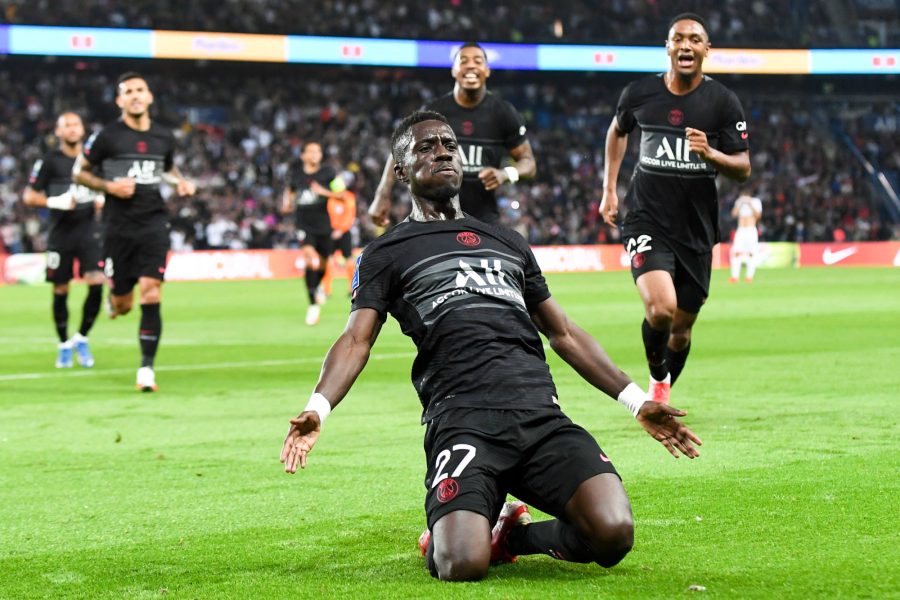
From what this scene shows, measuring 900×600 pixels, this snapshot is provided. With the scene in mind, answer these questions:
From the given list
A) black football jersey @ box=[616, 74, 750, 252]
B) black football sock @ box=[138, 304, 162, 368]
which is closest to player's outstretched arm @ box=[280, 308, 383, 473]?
black football jersey @ box=[616, 74, 750, 252]

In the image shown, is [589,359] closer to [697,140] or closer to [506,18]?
[697,140]

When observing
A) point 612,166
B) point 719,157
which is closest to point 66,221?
point 612,166

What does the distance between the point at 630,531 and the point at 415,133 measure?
1.80m

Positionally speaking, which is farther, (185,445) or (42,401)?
(42,401)

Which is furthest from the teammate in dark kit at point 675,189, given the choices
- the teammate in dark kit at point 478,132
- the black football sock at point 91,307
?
the black football sock at point 91,307


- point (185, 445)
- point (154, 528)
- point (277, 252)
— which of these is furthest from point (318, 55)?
point (154, 528)

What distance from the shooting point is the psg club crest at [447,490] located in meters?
4.79

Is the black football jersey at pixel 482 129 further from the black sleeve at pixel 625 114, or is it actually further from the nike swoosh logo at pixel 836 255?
the nike swoosh logo at pixel 836 255

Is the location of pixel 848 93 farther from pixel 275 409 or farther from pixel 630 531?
pixel 630 531

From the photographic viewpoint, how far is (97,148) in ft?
39.4

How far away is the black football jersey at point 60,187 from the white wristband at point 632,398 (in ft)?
35.0

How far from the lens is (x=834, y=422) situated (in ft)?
28.3

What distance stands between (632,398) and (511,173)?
19.1 ft

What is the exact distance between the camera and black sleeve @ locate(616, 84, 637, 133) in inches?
375
